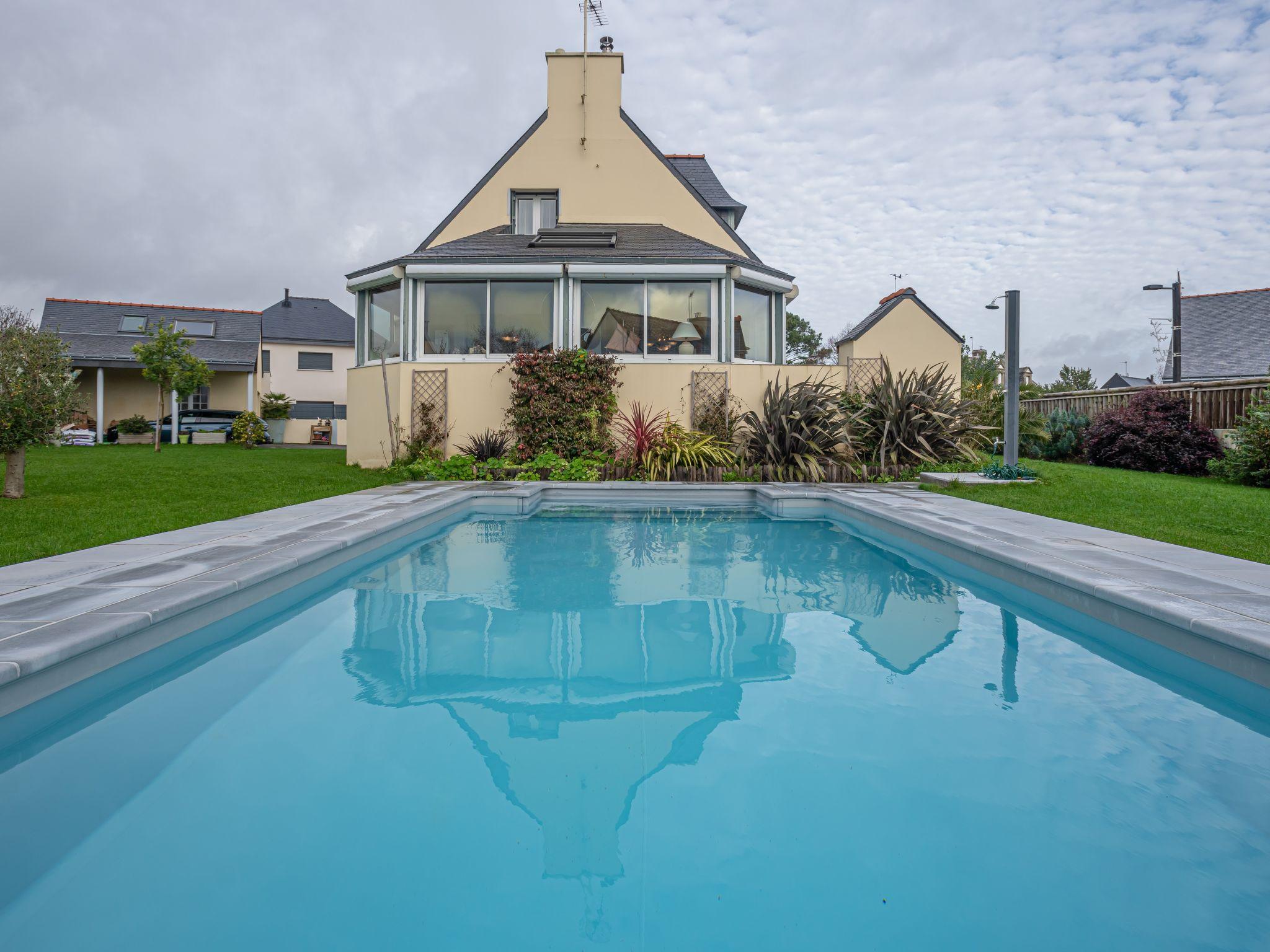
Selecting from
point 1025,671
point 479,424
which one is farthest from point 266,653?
point 479,424

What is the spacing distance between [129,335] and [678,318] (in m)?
23.7

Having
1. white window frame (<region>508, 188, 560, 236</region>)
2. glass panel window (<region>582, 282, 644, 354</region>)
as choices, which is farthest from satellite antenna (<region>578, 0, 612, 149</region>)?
glass panel window (<region>582, 282, 644, 354</region>)

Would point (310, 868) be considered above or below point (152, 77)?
below

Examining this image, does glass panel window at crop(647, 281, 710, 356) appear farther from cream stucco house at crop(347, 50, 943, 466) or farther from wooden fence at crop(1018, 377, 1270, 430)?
wooden fence at crop(1018, 377, 1270, 430)

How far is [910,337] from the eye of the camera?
1523 cm

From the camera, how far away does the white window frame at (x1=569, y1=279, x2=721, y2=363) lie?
11672 mm

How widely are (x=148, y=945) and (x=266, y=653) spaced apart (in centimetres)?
206

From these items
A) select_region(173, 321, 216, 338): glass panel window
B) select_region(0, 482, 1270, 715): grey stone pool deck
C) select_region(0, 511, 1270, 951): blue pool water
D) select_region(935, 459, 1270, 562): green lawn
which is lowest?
select_region(0, 511, 1270, 951): blue pool water

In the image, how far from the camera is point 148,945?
140cm

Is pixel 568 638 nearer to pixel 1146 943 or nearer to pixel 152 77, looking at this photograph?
pixel 1146 943

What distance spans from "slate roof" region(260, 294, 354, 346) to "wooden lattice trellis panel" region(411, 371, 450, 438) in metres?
21.1

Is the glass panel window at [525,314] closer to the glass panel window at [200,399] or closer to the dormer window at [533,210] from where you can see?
the dormer window at [533,210]

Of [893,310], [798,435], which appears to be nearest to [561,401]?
[798,435]

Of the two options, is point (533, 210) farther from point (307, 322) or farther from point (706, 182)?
point (307, 322)
